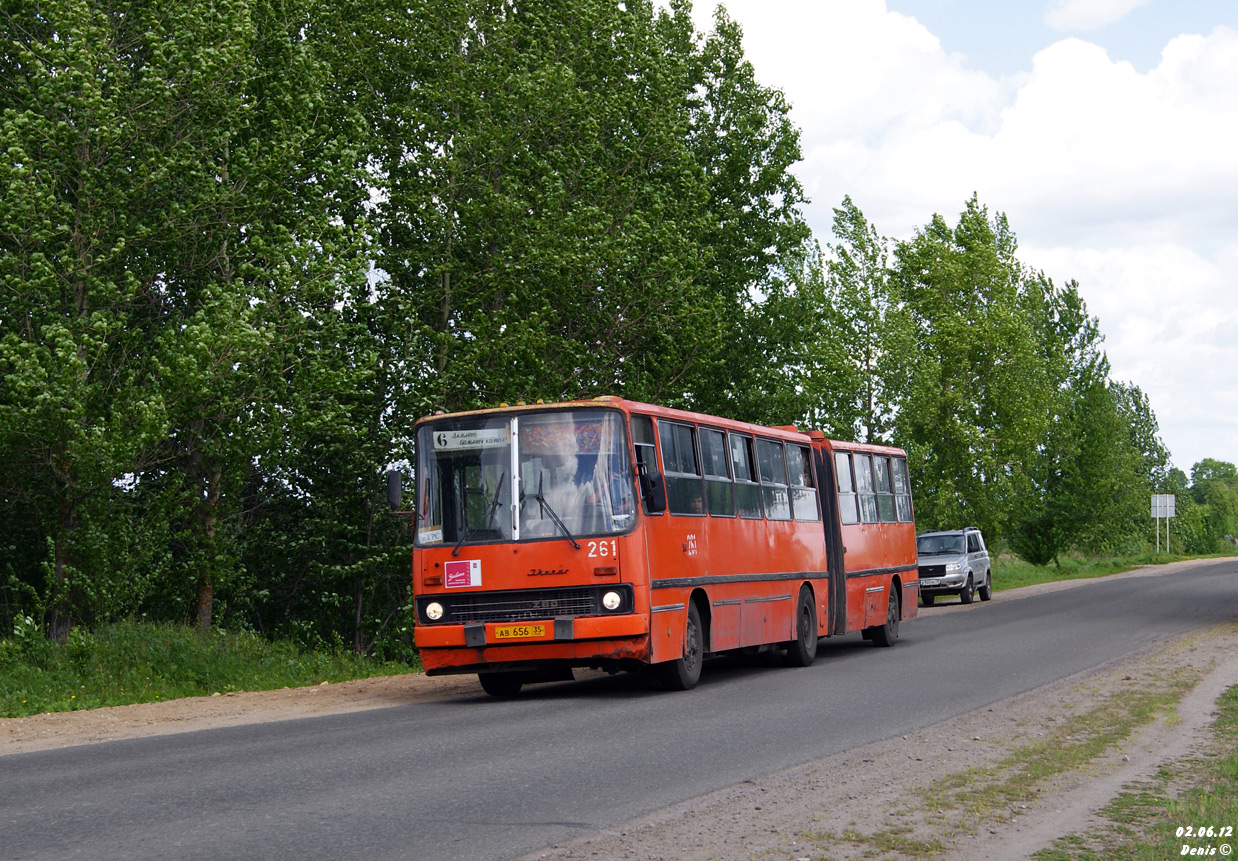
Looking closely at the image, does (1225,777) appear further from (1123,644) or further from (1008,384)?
(1008,384)

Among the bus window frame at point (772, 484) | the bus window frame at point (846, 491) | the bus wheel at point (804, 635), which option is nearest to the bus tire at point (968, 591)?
the bus window frame at point (846, 491)

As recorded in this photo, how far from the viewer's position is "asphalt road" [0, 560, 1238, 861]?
7.70 metres

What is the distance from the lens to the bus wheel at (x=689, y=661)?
16281 mm

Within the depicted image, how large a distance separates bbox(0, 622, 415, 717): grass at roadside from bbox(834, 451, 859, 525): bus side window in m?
7.91

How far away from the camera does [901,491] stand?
26.1 metres

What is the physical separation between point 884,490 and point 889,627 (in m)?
2.41

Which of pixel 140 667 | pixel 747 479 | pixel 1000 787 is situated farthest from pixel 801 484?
pixel 1000 787

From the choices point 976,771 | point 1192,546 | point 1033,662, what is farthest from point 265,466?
point 1192,546

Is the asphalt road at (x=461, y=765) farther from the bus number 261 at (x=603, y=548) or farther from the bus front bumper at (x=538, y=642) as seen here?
the bus number 261 at (x=603, y=548)

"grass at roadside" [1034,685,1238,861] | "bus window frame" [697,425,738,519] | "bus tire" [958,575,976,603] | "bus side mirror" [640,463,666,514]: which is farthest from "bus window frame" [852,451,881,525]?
"bus tire" [958,575,976,603]

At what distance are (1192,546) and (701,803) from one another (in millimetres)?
94729

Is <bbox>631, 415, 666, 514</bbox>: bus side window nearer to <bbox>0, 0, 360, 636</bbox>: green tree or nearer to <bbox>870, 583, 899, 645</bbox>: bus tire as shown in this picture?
<bbox>0, 0, 360, 636</bbox>: green tree

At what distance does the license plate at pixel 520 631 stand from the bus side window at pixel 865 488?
9.96 meters
